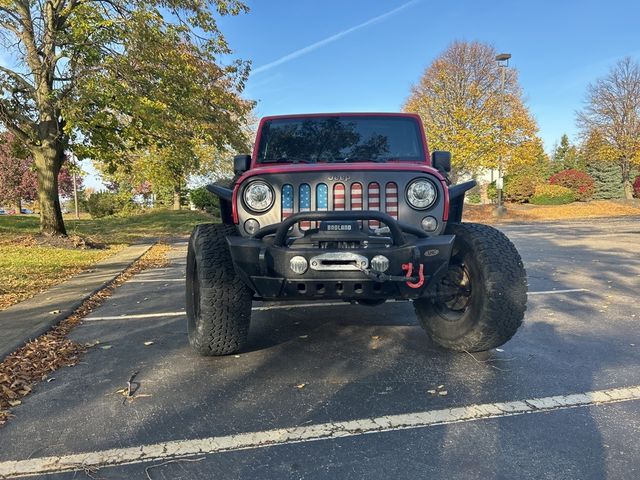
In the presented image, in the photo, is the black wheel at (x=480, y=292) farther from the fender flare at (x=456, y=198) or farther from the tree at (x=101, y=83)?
the tree at (x=101, y=83)

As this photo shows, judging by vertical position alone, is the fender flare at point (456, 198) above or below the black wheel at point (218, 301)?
above

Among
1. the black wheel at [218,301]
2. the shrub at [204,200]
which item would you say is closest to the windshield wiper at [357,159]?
the black wheel at [218,301]

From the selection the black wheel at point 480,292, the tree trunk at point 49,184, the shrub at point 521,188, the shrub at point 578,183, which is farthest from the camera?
the shrub at point 578,183

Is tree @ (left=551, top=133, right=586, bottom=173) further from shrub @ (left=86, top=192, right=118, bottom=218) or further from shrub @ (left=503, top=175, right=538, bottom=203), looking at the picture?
shrub @ (left=86, top=192, right=118, bottom=218)

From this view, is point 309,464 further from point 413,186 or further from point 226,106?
point 226,106

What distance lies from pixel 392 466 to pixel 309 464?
0.41 meters

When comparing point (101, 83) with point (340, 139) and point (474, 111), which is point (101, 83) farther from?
point (474, 111)

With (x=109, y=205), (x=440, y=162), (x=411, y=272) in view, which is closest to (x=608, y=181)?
(x=109, y=205)

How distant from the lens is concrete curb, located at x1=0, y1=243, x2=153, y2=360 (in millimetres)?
4441

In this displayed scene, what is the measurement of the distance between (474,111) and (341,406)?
86.5 ft

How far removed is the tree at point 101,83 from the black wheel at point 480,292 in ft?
29.5

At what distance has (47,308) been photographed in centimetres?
559

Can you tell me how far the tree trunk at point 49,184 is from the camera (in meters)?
12.2

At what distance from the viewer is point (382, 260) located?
310 cm
